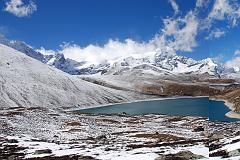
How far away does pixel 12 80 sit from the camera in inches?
7854

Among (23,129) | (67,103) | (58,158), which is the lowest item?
(58,158)

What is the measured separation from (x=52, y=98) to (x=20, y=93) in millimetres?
17081

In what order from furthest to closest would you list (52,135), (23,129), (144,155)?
(23,129), (52,135), (144,155)

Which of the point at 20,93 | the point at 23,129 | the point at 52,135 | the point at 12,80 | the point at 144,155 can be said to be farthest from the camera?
the point at 12,80

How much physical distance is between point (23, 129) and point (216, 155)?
55801 mm

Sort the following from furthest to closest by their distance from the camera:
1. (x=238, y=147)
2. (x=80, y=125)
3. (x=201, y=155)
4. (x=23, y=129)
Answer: (x=80, y=125) < (x=23, y=129) < (x=201, y=155) < (x=238, y=147)

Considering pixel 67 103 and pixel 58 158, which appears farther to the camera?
pixel 67 103

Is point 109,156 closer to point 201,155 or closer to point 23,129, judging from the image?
point 201,155

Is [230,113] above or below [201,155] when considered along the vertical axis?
above

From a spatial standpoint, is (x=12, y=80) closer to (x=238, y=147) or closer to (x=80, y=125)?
(x=80, y=125)

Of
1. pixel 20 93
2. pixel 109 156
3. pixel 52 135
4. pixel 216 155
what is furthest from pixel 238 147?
pixel 20 93

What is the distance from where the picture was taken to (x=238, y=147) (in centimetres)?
2336

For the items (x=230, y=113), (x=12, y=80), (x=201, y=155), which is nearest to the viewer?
(x=201, y=155)

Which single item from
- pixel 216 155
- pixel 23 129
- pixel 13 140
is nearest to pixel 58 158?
pixel 216 155
